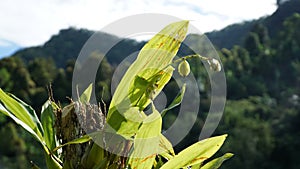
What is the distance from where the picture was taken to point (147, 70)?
455mm

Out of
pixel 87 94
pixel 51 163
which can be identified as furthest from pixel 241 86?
pixel 51 163

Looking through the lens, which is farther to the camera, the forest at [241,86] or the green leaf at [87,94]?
the forest at [241,86]

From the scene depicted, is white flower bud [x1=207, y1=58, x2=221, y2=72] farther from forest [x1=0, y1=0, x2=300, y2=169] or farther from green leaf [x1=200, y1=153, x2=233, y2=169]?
forest [x1=0, y1=0, x2=300, y2=169]

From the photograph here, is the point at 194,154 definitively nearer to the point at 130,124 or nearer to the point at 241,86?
the point at 130,124

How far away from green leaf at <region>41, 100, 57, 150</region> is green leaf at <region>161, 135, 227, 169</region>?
13 centimetres

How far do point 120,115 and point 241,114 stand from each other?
14097 mm

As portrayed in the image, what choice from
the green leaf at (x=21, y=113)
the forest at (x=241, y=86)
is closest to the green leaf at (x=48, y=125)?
the green leaf at (x=21, y=113)

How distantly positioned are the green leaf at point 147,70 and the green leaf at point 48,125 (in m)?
0.10

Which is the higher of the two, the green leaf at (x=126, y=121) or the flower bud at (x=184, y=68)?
the flower bud at (x=184, y=68)

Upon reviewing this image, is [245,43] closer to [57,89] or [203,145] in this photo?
[57,89]

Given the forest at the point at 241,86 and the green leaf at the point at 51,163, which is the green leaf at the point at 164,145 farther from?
the forest at the point at 241,86

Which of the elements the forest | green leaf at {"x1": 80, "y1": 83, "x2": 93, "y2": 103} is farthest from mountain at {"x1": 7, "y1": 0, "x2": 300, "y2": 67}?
green leaf at {"x1": 80, "y1": 83, "x2": 93, "y2": 103}

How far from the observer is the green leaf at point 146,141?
1.49 ft

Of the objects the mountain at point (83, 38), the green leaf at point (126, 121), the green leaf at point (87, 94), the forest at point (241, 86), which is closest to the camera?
the green leaf at point (126, 121)
